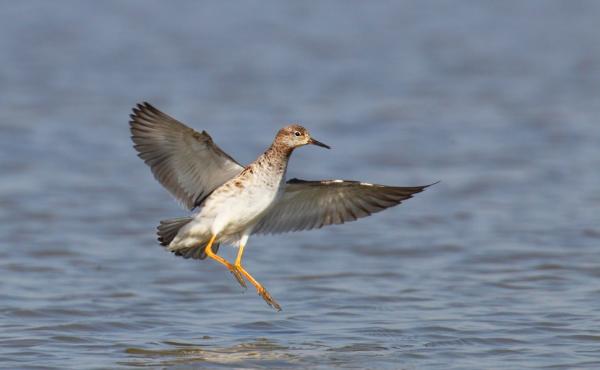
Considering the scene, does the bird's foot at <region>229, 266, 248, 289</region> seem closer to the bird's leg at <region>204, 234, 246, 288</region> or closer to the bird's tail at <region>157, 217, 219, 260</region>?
the bird's leg at <region>204, 234, 246, 288</region>

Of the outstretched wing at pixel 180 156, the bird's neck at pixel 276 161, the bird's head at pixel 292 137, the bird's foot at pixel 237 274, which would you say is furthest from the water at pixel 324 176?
the bird's head at pixel 292 137

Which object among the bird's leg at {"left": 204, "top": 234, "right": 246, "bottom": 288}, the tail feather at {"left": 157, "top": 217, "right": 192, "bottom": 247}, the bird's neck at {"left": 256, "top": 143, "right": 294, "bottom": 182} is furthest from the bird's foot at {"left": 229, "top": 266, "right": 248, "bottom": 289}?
the bird's neck at {"left": 256, "top": 143, "right": 294, "bottom": 182}

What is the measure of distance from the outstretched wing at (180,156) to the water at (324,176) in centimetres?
104

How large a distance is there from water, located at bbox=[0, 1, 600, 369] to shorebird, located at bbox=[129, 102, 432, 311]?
0.72 meters

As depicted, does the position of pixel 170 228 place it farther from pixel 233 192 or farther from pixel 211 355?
pixel 211 355

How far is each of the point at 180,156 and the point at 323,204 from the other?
117 centimetres

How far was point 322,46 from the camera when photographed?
21.0m

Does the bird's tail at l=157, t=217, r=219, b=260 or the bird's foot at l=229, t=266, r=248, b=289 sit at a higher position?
the bird's tail at l=157, t=217, r=219, b=260

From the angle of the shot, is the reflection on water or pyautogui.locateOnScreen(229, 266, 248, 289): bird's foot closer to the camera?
the reflection on water

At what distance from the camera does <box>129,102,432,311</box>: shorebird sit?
854 centimetres

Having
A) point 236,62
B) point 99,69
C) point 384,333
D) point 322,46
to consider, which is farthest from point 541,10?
point 384,333

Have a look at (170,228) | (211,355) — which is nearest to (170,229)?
(170,228)

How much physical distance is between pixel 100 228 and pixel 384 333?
4123 mm

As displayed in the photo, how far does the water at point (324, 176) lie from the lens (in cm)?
874
